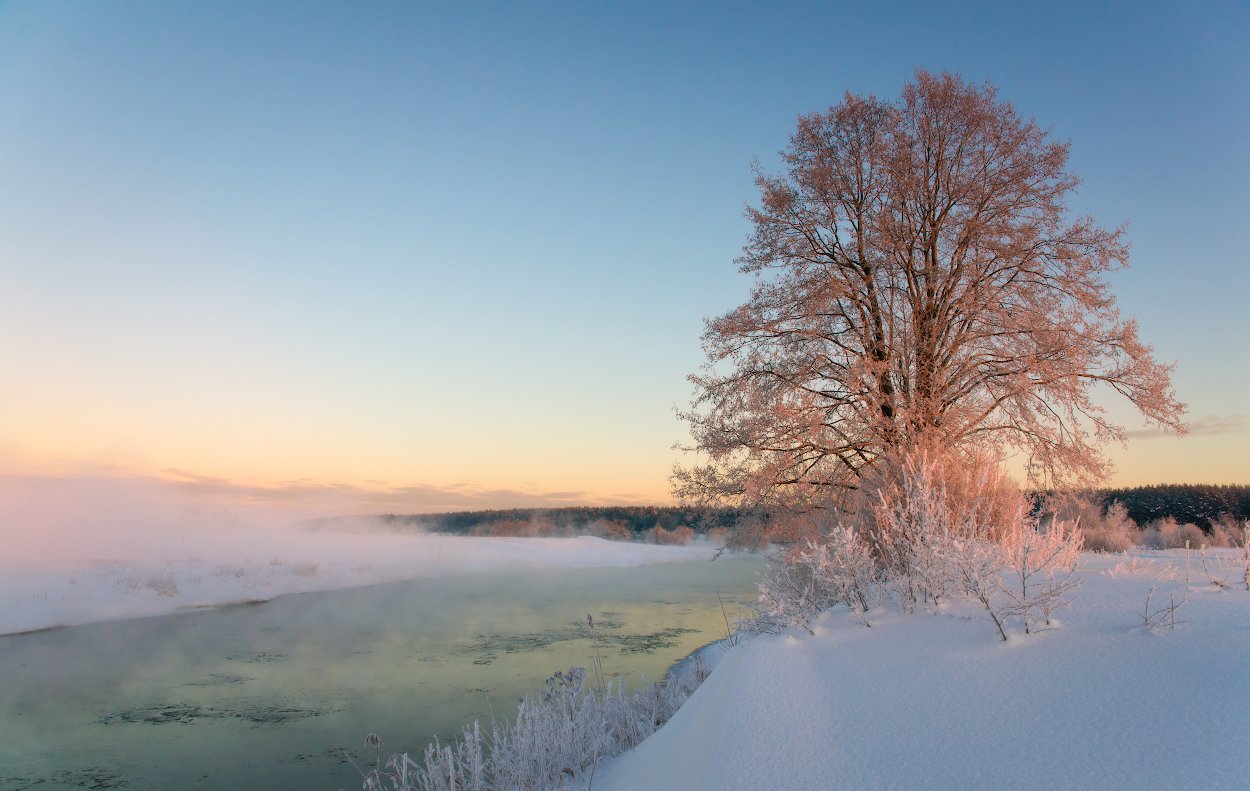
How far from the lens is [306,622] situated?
56.9ft

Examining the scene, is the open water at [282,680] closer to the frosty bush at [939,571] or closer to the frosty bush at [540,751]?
the frosty bush at [540,751]

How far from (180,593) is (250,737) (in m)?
14.1

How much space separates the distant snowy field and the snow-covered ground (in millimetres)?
17262

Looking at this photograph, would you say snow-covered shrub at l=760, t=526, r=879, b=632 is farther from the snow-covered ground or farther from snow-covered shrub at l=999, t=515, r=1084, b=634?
snow-covered shrub at l=999, t=515, r=1084, b=634

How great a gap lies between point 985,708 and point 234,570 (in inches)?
988

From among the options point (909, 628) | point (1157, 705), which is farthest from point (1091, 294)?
point (1157, 705)

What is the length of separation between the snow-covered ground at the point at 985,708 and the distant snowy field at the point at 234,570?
17262 mm

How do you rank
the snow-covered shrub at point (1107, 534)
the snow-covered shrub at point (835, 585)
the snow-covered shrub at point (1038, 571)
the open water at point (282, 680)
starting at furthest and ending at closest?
the snow-covered shrub at point (1107, 534) → the open water at point (282, 680) → the snow-covered shrub at point (835, 585) → the snow-covered shrub at point (1038, 571)

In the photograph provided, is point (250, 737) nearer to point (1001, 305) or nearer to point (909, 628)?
point (909, 628)

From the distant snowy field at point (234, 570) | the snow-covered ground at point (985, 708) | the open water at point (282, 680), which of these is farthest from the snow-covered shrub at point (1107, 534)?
the distant snowy field at point (234, 570)

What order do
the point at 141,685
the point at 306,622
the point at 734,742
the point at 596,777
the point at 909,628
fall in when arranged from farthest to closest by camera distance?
the point at 306,622
the point at 141,685
the point at 596,777
the point at 909,628
the point at 734,742

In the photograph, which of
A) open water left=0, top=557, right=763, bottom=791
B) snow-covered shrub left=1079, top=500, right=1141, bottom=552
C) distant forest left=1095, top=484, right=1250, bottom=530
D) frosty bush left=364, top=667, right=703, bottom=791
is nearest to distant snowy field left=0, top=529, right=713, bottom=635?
open water left=0, top=557, right=763, bottom=791

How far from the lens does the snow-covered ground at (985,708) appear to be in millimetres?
2859

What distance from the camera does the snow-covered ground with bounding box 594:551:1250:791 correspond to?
2859 mm
